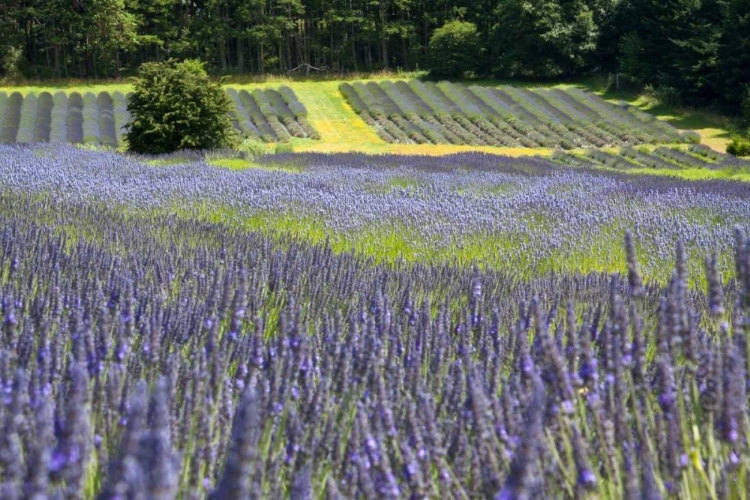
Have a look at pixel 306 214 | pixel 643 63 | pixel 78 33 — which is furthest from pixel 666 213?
pixel 78 33

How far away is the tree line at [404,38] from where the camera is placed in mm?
31484

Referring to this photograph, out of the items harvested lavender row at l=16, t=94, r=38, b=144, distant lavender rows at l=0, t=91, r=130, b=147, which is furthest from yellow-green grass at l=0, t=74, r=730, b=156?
harvested lavender row at l=16, t=94, r=38, b=144

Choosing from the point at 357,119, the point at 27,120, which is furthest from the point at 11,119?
the point at 357,119

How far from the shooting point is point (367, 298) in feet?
13.4

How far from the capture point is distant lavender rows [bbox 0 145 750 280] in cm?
714

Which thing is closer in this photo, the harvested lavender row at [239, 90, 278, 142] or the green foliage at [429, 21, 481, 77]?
the harvested lavender row at [239, 90, 278, 142]

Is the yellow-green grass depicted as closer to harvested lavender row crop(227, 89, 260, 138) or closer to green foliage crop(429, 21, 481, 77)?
harvested lavender row crop(227, 89, 260, 138)

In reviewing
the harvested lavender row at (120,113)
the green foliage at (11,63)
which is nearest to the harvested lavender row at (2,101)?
the harvested lavender row at (120,113)

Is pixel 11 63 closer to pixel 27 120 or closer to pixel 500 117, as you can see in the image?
pixel 27 120

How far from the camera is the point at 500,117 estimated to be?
103ft

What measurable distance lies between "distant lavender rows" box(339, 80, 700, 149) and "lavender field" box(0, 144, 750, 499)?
65.5 ft

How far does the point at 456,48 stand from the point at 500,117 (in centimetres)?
1095

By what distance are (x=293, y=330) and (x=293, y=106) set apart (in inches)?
1215

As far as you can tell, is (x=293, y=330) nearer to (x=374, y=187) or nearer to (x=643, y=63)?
(x=374, y=187)
